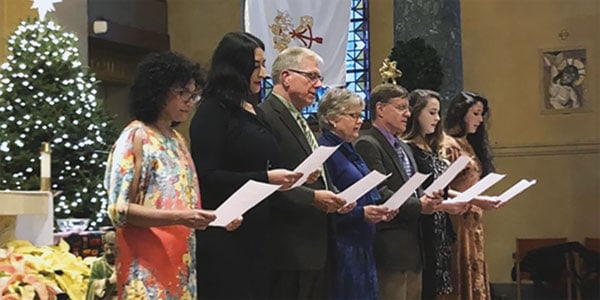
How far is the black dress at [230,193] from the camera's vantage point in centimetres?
269

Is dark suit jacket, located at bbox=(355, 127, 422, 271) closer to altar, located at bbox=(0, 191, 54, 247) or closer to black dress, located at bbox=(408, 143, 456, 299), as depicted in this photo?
black dress, located at bbox=(408, 143, 456, 299)

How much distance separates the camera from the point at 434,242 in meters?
3.94

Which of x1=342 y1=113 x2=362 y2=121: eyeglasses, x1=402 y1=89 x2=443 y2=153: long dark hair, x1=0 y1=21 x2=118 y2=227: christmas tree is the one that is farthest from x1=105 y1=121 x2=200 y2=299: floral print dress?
x1=0 y1=21 x2=118 y2=227: christmas tree

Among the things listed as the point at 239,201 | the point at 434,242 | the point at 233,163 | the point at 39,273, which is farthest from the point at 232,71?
the point at 434,242

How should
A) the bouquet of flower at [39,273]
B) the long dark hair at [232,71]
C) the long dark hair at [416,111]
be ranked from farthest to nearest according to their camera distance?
the long dark hair at [416,111] → the long dark hair at [232,71] → the bouquet of flower at [39,273]

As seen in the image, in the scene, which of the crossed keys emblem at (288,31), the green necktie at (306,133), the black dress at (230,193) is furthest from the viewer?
the crossed keys emblem at (288,31)

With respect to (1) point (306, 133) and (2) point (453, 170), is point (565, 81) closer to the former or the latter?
(2) point (453, 170)

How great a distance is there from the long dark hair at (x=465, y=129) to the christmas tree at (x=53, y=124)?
11.2 feet

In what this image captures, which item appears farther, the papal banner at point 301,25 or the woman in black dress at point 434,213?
the papal banner at point 301,25

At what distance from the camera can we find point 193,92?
8.27ft

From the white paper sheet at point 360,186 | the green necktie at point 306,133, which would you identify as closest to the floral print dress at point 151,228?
the white paper sheet at point 360,186

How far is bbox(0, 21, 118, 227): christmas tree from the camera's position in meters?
6.99

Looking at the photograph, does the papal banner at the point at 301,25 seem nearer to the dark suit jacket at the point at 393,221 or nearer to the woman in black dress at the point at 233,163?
the dark suit jacket at the point at 393,221

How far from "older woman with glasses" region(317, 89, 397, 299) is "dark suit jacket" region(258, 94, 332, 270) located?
21 centimetres
